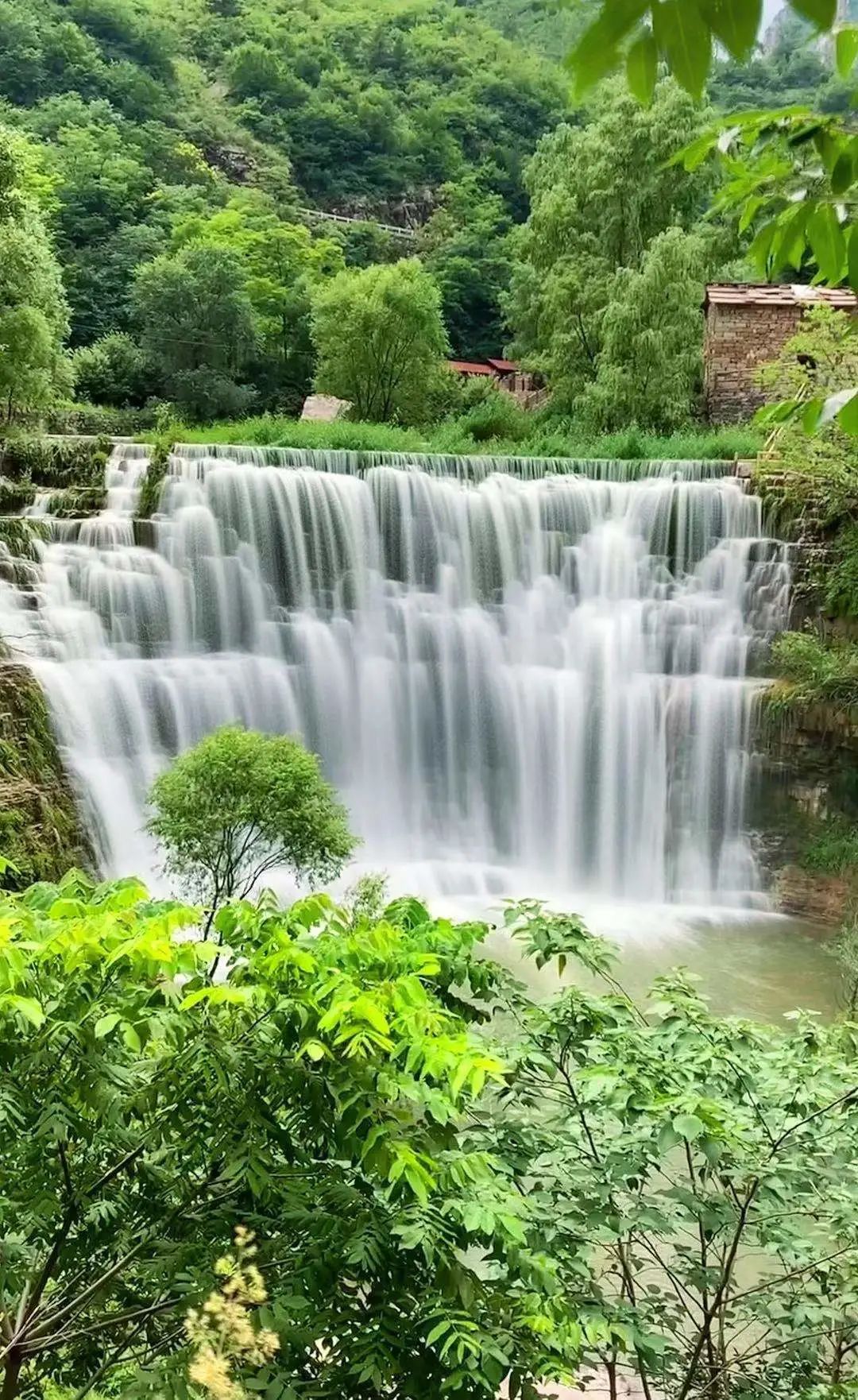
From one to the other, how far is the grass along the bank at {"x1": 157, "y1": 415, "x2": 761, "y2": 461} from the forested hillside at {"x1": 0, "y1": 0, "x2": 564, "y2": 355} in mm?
12456

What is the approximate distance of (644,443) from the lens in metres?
17.4

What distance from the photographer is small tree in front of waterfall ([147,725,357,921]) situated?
7801 millimetres

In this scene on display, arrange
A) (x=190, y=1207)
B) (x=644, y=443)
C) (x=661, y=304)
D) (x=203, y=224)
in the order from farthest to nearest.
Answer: (x=203, y=224), (x=661, y=304), (x=644, y=443), (x=190, y=1207)

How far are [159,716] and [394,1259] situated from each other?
9.83m

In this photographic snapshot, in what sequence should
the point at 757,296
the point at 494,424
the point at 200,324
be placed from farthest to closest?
the point at 200,324 < the point at 494,424 < the point at 757,296

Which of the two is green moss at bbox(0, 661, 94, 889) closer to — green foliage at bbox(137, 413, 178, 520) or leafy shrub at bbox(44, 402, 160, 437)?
green foliage at bbox(137, 413, 178, 520)

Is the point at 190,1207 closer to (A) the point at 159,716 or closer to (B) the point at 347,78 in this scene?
(A) the point at 159,716

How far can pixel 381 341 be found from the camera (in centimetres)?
2241

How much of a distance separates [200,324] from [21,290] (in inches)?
454

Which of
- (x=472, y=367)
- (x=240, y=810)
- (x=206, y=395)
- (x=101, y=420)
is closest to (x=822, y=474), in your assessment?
(x=240, y=810)

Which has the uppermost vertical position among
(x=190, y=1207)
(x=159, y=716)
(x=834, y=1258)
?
(x=190, y=1207)

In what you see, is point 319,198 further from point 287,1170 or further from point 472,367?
point 287,1170

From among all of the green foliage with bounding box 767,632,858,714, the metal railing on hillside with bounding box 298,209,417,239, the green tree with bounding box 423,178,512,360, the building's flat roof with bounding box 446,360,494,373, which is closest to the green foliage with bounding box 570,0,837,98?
the green foliage with bounding box 767,632,858,714

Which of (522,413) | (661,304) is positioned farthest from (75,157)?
(661,304)
